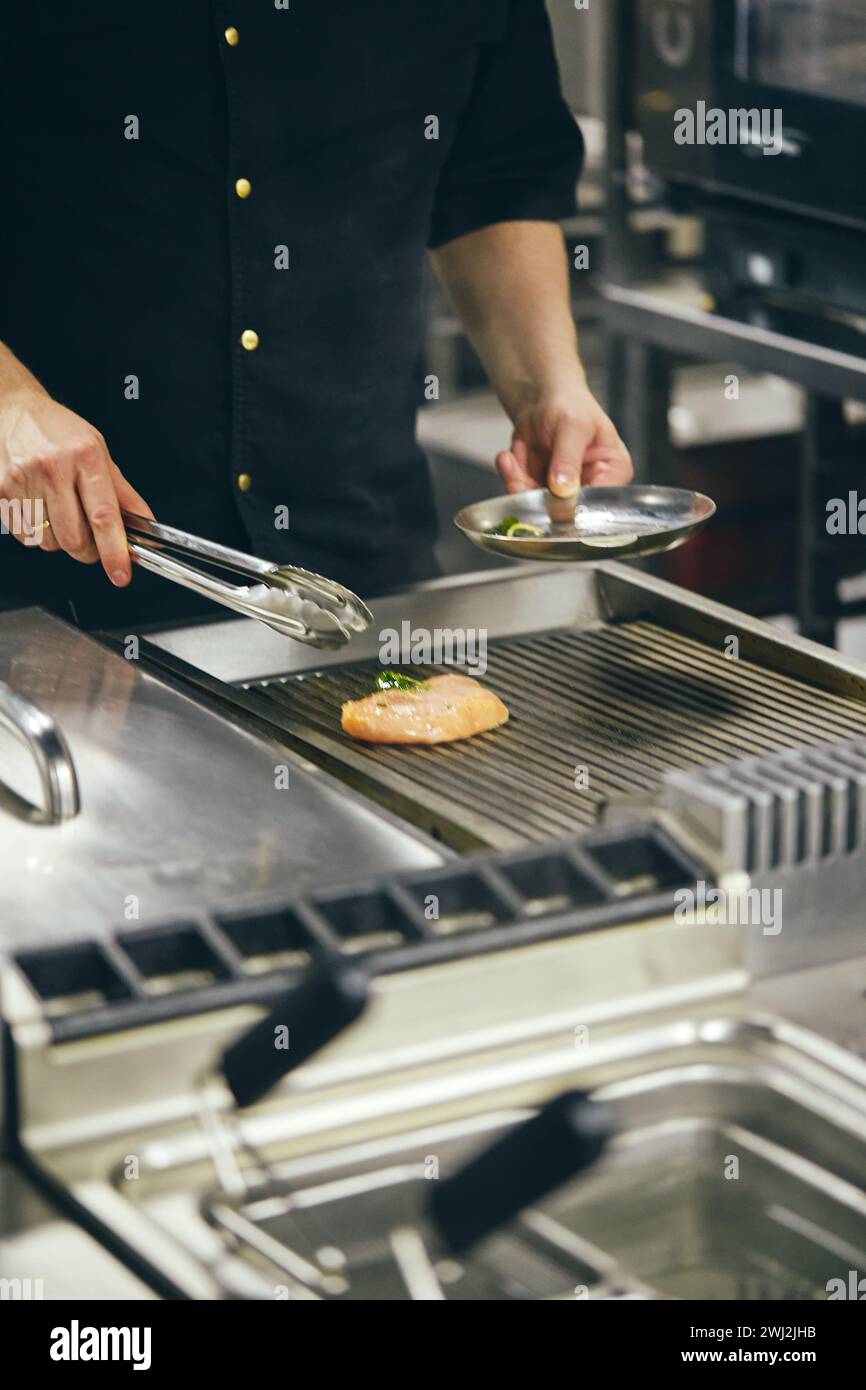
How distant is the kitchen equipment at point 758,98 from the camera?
103 inches

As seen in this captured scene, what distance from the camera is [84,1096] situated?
1.03 m

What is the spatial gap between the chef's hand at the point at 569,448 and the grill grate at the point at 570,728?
0.25 metres

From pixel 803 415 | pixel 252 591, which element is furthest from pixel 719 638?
pixel 803 415

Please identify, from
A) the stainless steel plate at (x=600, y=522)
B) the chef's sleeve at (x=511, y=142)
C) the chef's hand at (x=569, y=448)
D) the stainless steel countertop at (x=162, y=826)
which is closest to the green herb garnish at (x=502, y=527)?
the stainless steel plate at (x=600, y=522)

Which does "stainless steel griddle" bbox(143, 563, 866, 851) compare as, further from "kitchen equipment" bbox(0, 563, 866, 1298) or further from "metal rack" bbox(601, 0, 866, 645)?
"metal rack" bbox(601, 0, 866, 645)

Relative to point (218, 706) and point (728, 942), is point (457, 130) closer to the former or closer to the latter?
point (218, 706)

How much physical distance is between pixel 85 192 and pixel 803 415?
4.31ft

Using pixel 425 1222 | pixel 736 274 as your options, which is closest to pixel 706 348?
pixel 736 274

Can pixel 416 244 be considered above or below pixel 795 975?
above

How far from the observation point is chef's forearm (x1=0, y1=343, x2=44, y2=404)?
5.52ft

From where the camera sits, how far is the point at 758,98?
107 inches

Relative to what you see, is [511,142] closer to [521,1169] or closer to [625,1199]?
[625,1199]

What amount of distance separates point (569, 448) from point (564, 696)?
15.4 inches

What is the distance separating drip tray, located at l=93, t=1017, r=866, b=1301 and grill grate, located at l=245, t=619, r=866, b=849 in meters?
0.25
